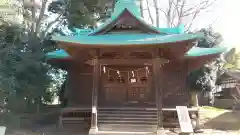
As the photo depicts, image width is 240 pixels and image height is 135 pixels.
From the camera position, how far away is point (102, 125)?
11211 millimetres

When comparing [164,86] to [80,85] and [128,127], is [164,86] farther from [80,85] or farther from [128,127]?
[80,85]

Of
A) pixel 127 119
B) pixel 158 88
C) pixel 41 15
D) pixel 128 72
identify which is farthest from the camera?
pixel 41 15

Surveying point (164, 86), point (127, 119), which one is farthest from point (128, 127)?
point (164, 86)

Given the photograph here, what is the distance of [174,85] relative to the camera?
14.6 m

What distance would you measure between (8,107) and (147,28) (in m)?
7.87

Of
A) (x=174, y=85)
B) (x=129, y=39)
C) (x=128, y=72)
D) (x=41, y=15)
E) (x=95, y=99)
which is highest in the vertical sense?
(x=41, y=15)

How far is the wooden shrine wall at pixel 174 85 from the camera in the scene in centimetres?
1434

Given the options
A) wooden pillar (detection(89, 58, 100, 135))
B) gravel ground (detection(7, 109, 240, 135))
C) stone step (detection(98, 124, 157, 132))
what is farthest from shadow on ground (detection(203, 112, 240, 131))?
wooden pillar (detection(89, 58, 100, 135))

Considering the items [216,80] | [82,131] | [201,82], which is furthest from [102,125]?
[216,80]

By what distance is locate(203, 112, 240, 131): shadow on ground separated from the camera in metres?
14.1

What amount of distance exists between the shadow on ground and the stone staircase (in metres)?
4.32

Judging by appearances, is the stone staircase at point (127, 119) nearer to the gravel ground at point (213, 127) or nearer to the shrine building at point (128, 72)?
the shrine building at point (128, 72)

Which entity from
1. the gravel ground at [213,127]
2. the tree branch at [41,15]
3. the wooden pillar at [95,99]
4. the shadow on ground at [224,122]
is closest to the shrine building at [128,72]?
the wooden pillar at [95,99]

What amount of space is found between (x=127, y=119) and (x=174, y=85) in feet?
14.4
